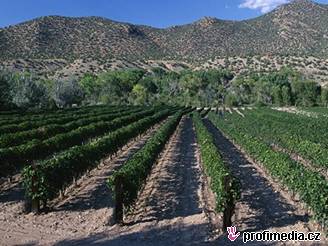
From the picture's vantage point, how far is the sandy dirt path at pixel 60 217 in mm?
12791

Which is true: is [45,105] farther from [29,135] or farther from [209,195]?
[209,195]

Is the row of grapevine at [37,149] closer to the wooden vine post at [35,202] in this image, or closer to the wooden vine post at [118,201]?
the wooden vine post at [35,202]

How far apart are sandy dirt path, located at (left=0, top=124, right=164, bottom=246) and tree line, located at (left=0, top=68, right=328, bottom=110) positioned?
2838 inches

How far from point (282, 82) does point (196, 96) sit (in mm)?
22863

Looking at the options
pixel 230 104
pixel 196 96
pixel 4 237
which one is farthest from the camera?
pixel 196 96

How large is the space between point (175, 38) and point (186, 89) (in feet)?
74.5

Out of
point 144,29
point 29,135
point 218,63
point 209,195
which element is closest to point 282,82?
point 218,63

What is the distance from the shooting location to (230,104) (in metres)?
117

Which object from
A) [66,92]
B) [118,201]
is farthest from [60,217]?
[66,92]

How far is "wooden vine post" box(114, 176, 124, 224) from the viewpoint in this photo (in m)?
13.8

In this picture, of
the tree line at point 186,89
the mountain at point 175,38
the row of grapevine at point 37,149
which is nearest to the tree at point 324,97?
the tree line at point 186,89

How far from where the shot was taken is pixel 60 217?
1444 centimetres

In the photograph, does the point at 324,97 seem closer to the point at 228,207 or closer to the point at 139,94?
the point at 139,94

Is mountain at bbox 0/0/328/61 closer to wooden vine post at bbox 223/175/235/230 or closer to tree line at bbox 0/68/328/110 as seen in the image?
tree line at bbox 0/68/328/110
